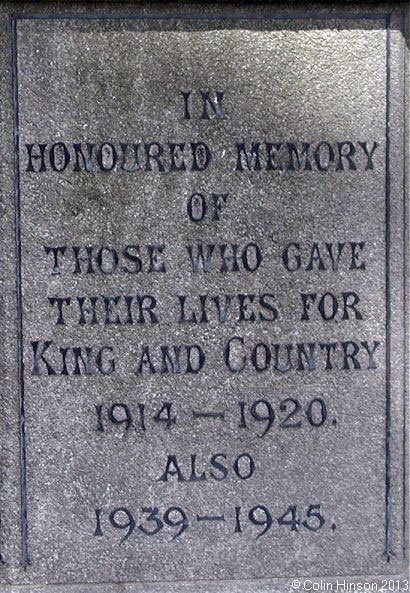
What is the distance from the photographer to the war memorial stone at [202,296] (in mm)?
3035

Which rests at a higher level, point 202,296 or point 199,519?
point 202,296

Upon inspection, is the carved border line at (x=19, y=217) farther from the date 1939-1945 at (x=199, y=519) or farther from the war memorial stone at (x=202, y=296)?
the date 1939-1945 at (x=199, y=519)

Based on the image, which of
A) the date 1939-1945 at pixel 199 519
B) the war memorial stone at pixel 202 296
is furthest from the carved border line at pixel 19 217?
the date 1939-1945 at pixel 199 519

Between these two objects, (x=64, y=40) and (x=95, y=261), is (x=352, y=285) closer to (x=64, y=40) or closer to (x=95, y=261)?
(x=95, y=261)

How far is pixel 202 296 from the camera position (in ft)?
10.1

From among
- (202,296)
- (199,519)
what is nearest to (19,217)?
(202,296)

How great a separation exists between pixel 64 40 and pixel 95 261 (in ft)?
2.19

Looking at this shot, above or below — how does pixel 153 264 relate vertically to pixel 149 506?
above

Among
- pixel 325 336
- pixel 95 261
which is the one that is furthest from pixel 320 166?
pixel 95 261

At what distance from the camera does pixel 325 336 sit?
311 centimetres

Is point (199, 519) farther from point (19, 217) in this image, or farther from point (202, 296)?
point (19, 217)

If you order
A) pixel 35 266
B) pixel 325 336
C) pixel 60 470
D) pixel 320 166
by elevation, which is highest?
pixel 320 166

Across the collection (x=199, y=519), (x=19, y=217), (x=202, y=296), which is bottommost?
(x=199, y=519)

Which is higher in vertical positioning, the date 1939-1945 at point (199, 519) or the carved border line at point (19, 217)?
the carved border line at point (19, 217)
